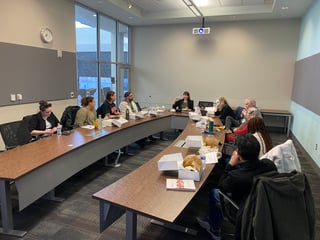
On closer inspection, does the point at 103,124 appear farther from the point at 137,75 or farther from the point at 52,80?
the point at 137,75

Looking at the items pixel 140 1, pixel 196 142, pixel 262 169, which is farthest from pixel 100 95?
pixel 262 169

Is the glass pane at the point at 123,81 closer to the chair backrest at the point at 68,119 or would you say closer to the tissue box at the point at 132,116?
the tissue box at the point at 132,116

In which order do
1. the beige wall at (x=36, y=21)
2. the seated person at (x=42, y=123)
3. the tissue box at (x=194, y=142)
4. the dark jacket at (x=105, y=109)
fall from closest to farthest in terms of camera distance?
the tissue box at (x=194, y=142), the seated person at (x=42, y=123), the beige wall at (x=36, y=21), the dark jacket at (x=105, y=109)

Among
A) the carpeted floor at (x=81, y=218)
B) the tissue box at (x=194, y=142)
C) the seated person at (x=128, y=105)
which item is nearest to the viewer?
the carpeted floor at (x=81, y=218)

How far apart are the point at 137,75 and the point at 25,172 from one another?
271 inches

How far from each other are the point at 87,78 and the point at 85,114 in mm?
2744

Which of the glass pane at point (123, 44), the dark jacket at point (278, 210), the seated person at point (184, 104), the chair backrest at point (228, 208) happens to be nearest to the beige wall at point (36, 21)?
the glass pane at point (123, 44)

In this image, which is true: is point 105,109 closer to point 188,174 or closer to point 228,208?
point 188,174

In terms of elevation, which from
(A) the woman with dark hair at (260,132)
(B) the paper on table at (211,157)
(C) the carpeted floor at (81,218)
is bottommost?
(C) the carpeted floor at (81,218)

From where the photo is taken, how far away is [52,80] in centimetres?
517

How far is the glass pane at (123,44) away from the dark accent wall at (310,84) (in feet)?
17.3

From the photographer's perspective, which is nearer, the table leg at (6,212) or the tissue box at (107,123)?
the table leg at (6,212)

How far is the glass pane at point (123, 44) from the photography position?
8.09m

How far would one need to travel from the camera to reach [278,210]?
1.47 metres
